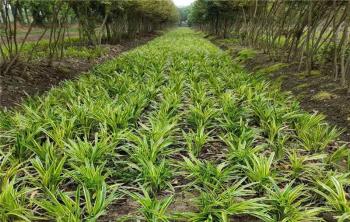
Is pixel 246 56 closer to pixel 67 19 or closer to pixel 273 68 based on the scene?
pixel 273 68

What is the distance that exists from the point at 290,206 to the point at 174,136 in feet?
6.90

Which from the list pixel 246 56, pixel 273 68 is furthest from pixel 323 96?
pixel 246 56

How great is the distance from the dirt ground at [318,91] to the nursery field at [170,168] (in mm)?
1051

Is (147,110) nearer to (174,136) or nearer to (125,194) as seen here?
(174,136)

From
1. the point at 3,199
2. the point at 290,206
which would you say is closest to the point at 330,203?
the point at 290,206

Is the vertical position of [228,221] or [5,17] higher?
[5,17]

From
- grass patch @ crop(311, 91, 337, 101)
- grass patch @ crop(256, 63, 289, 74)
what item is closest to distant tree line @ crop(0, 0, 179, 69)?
grass patch @ crop(256, 63, 289, 74)

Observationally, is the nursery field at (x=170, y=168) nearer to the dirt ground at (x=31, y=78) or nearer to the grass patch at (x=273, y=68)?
the dirt ground at (x=31, y=78)

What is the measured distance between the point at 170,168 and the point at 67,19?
42.8 ft

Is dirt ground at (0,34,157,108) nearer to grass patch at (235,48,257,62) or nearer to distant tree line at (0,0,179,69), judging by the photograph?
distant tree line at (0,0,179,69)

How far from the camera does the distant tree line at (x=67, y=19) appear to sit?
33.5ft

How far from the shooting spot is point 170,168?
438 cm

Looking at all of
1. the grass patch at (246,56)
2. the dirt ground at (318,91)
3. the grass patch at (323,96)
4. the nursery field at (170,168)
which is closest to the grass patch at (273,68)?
the dirt ground at (318,91)

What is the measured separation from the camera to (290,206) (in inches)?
131
